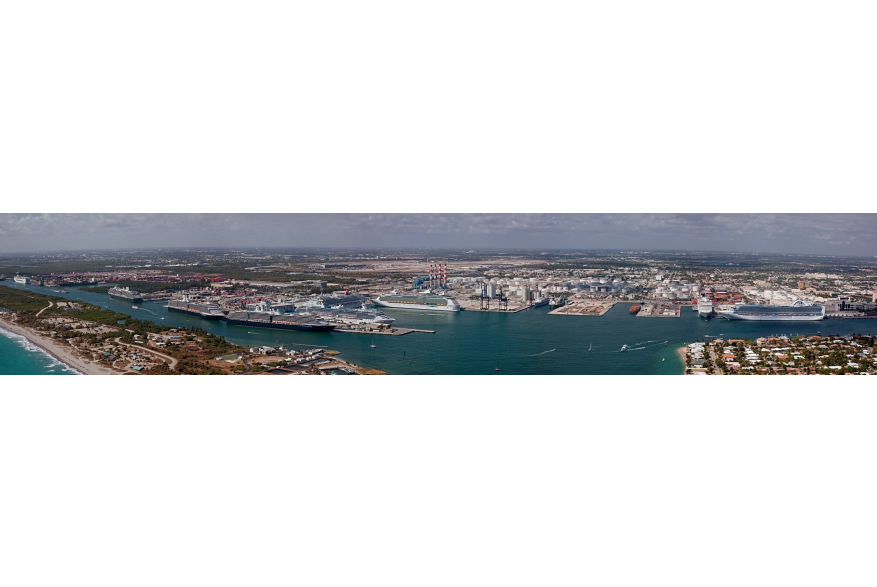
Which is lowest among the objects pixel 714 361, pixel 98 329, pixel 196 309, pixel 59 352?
pixel 714 361

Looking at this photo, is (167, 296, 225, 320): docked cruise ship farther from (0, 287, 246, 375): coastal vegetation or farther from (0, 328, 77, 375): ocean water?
(0, 328, 77, 375): ocean water

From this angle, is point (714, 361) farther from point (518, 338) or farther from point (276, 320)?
point (276, 320)

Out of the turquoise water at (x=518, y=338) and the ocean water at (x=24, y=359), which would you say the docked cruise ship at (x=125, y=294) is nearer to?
the turquoise water at (x=518, y=338)

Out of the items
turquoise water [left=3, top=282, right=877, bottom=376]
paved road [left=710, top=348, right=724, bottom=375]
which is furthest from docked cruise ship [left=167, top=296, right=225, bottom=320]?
paved road [left=710, top=348, right=724, bottom=375]

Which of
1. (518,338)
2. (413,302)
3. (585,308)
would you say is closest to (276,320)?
(413,302)
